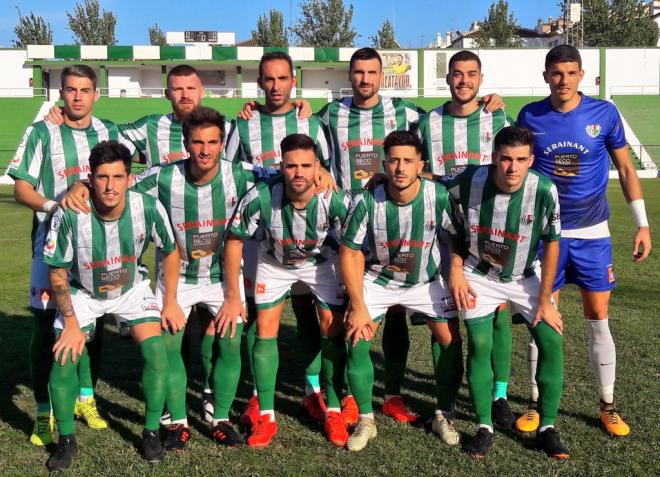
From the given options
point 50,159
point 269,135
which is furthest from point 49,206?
point 269,135

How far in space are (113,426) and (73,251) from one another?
1220mm

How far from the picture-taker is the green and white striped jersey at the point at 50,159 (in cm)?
423

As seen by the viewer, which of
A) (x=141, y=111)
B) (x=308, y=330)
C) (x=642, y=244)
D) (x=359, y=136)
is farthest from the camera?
(x=141, y=111)

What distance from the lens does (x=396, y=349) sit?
455 cm

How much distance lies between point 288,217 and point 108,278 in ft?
3.40

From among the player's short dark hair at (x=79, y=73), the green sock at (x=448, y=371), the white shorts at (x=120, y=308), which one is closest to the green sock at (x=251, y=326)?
the white shorts at (x=120, y=308)

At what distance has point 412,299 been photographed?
4.18 metres

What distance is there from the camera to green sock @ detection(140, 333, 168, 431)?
3889mm

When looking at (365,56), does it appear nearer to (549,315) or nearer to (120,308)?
(549,315)

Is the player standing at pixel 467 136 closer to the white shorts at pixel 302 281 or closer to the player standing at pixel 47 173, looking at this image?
the white shorts at pixel 302 281

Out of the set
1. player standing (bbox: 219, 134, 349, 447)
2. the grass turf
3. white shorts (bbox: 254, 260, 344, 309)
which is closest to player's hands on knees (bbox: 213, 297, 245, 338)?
player standing (bbox: 219, 134, 349, 447)

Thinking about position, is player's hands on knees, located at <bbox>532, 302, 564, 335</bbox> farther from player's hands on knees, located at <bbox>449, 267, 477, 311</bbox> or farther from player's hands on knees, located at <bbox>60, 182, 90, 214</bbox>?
player's hands on knees, located at <bbox>60, 182, 90, 214</bbox>

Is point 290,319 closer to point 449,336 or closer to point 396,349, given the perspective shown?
point 396,349

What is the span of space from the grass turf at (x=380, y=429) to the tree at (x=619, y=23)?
171ft
